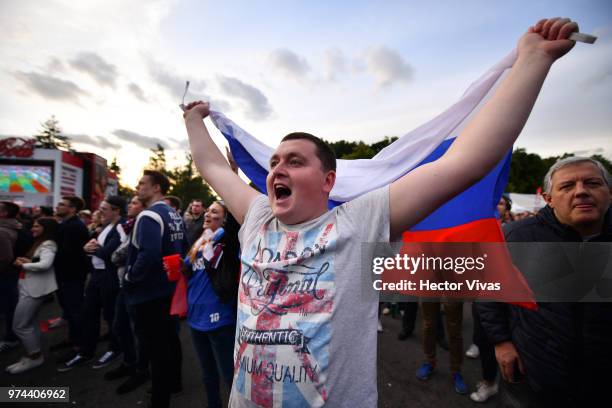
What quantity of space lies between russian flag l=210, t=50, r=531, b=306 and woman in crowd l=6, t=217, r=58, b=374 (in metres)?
3.90

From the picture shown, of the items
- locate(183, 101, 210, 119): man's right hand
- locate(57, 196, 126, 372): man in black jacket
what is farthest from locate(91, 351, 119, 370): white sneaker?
locate(183, 101, 210, 119): man's right hand

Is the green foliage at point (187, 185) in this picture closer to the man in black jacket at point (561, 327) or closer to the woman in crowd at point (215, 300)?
the woman in crowd at point (215, 300)

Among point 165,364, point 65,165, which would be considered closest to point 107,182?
point 65,165

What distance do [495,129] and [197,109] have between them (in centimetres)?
163

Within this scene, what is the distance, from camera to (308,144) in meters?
1.38

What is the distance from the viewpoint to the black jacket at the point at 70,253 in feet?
13.9

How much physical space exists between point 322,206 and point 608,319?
177 cm

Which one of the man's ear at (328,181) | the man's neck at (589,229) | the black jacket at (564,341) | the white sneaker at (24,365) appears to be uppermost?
the man's ear at (328,181)

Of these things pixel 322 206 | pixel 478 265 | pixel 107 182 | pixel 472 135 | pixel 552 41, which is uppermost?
pixel 107 182

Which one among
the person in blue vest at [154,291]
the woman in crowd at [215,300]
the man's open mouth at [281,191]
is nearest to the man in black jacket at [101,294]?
the person in blue vest at [154,291]

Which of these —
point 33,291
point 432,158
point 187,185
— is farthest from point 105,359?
point 187,185

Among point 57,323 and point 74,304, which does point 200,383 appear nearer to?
point 74,304

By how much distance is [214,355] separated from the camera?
2805 millimetres

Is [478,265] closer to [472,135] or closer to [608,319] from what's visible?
[608,319]
